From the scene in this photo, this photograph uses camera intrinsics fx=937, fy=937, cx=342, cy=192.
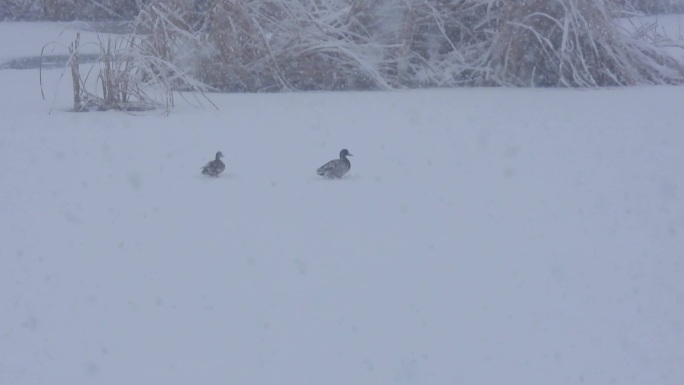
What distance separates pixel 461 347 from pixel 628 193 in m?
2.98

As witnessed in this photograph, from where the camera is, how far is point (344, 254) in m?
5.41

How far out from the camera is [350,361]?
A: 4.09 meters

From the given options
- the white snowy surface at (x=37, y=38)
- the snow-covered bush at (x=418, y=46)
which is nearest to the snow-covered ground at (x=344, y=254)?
the snow-covered bush at (x=418, y=46)

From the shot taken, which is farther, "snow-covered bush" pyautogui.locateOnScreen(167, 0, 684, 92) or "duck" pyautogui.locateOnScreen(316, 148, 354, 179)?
"snow-covered bush" pyautogui.locateOnScreen(167, 0, 684, 92)

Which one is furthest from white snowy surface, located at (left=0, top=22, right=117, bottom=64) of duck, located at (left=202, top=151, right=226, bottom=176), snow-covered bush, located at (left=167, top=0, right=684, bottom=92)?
duck, located at (left=202, top=151, right=226, bottom=176)

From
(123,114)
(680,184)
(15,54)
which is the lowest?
(15,54)

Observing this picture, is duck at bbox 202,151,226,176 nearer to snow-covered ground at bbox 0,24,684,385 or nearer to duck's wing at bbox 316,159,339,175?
snow-covered ground at bbox 0,24,684,385

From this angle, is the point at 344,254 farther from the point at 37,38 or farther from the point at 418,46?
the point at 37,38

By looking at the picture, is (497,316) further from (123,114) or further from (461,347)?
(123,114)

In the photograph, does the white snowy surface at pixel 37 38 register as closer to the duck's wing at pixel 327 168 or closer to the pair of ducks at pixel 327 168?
the pair of ducks at pixel 327 168

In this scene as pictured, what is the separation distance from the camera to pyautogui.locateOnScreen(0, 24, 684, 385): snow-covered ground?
4.11 meters

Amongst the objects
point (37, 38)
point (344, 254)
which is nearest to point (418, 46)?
point (344, 254)

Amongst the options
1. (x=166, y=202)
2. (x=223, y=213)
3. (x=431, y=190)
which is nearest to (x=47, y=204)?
(x=166, y=202)

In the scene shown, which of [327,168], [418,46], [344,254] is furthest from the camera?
[418,46]
